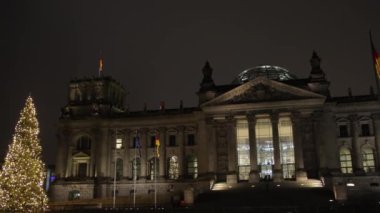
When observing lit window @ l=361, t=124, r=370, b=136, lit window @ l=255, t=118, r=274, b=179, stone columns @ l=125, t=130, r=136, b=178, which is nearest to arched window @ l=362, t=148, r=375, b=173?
lit window @ l=361, t=124, r=370, b=136

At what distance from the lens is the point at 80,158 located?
7775 centimetres

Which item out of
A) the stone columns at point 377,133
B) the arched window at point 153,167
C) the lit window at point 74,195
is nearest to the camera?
the stone columns at point 377,133

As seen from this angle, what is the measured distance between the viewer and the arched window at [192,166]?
74319 millimetres

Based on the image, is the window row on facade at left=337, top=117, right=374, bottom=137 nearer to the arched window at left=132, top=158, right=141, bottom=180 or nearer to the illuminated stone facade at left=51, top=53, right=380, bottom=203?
the illuminated stone facade at left=51, top=53, right=380, bottom=203

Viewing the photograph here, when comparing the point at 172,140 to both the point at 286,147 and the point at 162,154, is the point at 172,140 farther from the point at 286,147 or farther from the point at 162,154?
the point at 286,147

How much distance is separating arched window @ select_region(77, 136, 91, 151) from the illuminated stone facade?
0.19 m

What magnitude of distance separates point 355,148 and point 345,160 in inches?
102

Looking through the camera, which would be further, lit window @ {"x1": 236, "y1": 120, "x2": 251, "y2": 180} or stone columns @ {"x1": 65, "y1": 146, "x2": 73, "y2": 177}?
stone columns @ {"x1": 65, "y1": 146, "x2": 73, "y2": 177}

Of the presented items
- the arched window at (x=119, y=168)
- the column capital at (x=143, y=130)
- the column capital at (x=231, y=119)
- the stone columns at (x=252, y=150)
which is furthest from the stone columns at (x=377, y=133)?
the arched window at (x=119, y=168)

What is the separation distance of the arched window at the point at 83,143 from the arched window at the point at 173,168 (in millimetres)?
15427

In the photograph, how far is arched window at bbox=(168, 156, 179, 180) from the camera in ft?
245

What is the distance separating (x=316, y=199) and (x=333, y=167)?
1482 cm

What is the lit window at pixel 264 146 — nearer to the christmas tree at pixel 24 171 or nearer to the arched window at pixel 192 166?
the arched window at pixel 192 166

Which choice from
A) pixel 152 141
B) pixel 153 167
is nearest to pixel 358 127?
pixel 152 141
